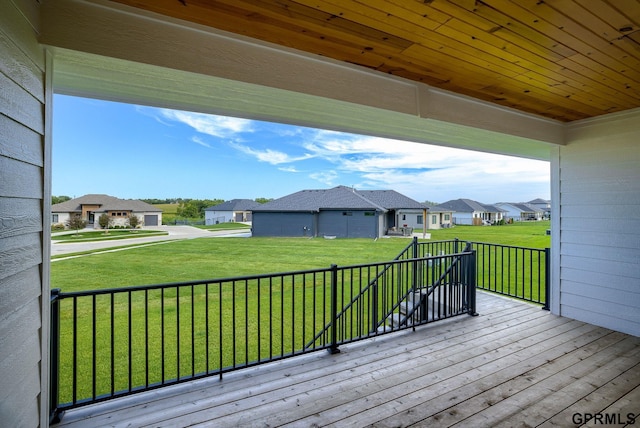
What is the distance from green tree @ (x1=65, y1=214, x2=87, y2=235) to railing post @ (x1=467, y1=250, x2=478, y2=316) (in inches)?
202

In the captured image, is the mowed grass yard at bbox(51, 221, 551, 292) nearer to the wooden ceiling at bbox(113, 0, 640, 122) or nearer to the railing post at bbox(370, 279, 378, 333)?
the railing post at bbox(370, 279, 378, 333)

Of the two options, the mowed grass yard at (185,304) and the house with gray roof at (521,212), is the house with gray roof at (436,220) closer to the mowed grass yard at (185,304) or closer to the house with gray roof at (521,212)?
the mowed grass yard at (185,304)

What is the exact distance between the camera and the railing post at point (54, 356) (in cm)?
162

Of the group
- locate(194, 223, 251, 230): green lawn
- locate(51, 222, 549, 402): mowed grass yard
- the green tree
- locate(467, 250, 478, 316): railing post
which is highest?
the green tree

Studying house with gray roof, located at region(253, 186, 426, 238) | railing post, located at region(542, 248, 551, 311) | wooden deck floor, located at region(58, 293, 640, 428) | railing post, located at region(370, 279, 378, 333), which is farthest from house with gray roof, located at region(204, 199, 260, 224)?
railing post, located at region(542, 248, 551, 311)

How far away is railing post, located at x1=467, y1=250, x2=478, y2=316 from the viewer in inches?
135

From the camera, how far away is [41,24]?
3.99ft

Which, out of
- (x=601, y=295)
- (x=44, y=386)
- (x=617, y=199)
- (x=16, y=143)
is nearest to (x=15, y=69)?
(x=16, y=143)

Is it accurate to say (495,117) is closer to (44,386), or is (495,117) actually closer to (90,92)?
(90,92)

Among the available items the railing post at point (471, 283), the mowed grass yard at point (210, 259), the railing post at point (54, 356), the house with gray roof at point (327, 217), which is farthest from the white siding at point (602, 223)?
the house with gray roof at point (327, 217)

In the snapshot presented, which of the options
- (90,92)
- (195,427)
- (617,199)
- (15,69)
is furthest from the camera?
(617,199)

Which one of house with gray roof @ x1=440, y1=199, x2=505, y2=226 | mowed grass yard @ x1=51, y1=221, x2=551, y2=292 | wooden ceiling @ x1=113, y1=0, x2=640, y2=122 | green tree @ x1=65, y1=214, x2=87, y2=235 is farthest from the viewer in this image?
house with gray roof @ x1=440, y1=199, x2=505, y2=226

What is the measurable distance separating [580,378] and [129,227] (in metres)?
6.39

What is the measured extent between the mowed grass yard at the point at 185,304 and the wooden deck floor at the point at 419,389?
13.9 inches
